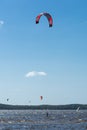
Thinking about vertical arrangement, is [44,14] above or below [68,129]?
above

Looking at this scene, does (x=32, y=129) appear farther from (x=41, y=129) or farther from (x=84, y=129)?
(x=84, y=129)

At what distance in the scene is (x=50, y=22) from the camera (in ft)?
164

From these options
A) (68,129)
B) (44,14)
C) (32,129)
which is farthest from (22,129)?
(44,14)

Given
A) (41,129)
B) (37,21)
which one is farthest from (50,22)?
(41,129)

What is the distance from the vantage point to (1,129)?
66938 millimetres

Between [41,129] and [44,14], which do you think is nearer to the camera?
[44,14]

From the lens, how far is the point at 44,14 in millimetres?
52844

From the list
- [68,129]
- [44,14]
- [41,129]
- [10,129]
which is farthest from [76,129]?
[44,14]

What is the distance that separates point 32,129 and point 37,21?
70.7 feet

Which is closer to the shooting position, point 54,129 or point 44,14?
point 44,14

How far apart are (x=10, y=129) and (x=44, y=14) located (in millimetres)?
22187

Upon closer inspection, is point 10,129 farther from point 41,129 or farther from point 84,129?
point 84,129

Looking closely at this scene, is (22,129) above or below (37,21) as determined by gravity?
below

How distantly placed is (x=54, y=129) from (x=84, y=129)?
459 cm
